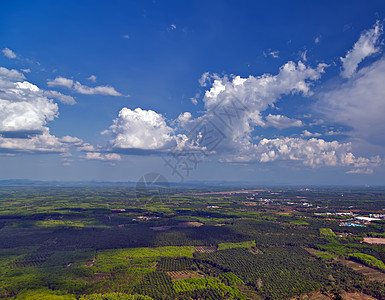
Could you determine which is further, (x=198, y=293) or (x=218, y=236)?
(x=218, y=236)

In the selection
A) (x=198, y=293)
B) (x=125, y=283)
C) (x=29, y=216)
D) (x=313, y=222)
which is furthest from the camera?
(x=29, y=216)

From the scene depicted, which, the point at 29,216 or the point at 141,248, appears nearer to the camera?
the point at 141,248

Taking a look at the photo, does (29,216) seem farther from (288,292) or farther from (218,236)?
(288,292)

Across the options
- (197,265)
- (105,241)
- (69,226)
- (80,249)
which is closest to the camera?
(197,265)

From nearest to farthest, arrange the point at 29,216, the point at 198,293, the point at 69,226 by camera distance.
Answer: the point at 198,293, the point at 69,226, the point at 29,216

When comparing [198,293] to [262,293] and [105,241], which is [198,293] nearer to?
[262,293]

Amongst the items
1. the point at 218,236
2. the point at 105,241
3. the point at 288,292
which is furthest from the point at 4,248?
the point at 288,292

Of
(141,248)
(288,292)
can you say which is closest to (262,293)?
(288,292)

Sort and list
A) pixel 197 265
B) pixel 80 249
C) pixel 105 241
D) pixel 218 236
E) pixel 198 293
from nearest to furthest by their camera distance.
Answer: pixel 198 293, pixel 197 265, pixel 80 249, pixel 105 241, pixel 218 236
